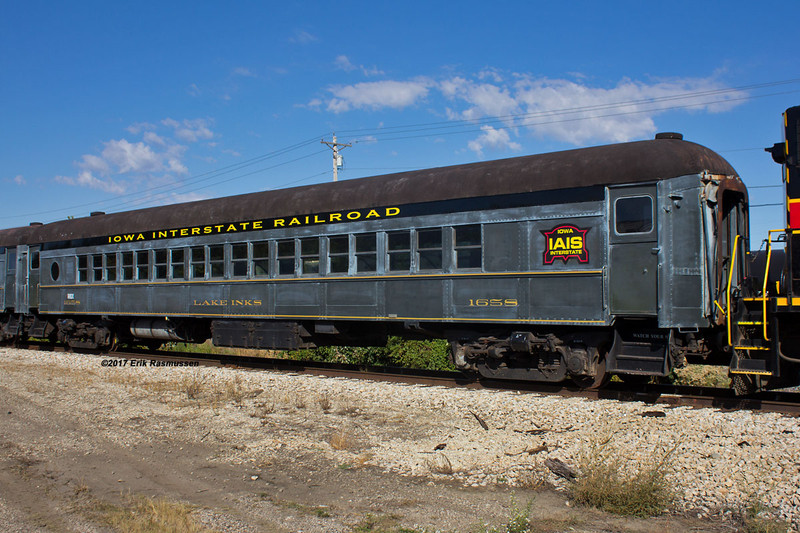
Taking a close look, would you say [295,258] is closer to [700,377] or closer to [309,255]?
[309,255]

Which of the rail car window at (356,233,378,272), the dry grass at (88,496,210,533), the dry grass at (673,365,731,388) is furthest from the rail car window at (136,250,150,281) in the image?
the dry grass at (673,365,731,388)

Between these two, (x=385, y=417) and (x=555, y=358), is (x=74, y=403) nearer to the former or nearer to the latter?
(x=385, y=417)

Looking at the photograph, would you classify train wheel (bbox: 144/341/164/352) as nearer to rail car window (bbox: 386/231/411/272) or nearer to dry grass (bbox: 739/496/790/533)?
rail car window (bbox: 386/231/411/272)

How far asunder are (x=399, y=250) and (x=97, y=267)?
943cm

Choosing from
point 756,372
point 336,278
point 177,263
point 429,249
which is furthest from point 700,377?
point 177,263

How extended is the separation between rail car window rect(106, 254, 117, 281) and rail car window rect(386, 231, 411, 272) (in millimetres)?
8381

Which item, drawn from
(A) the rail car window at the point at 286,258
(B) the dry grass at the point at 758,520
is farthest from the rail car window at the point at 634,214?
(A) the rail car window at the point at 286,258

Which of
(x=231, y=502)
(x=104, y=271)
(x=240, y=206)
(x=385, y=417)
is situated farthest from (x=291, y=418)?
(x=104, y=271)

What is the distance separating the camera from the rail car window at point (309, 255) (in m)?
11.7

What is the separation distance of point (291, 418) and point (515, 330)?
361 centimetres

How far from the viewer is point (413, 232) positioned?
1038cm

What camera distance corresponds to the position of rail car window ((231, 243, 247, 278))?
12.9 metres

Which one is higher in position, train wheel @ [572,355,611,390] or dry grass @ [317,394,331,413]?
train wheel @ [572,355,611,390]

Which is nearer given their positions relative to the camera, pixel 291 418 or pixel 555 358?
pixel 291 418
